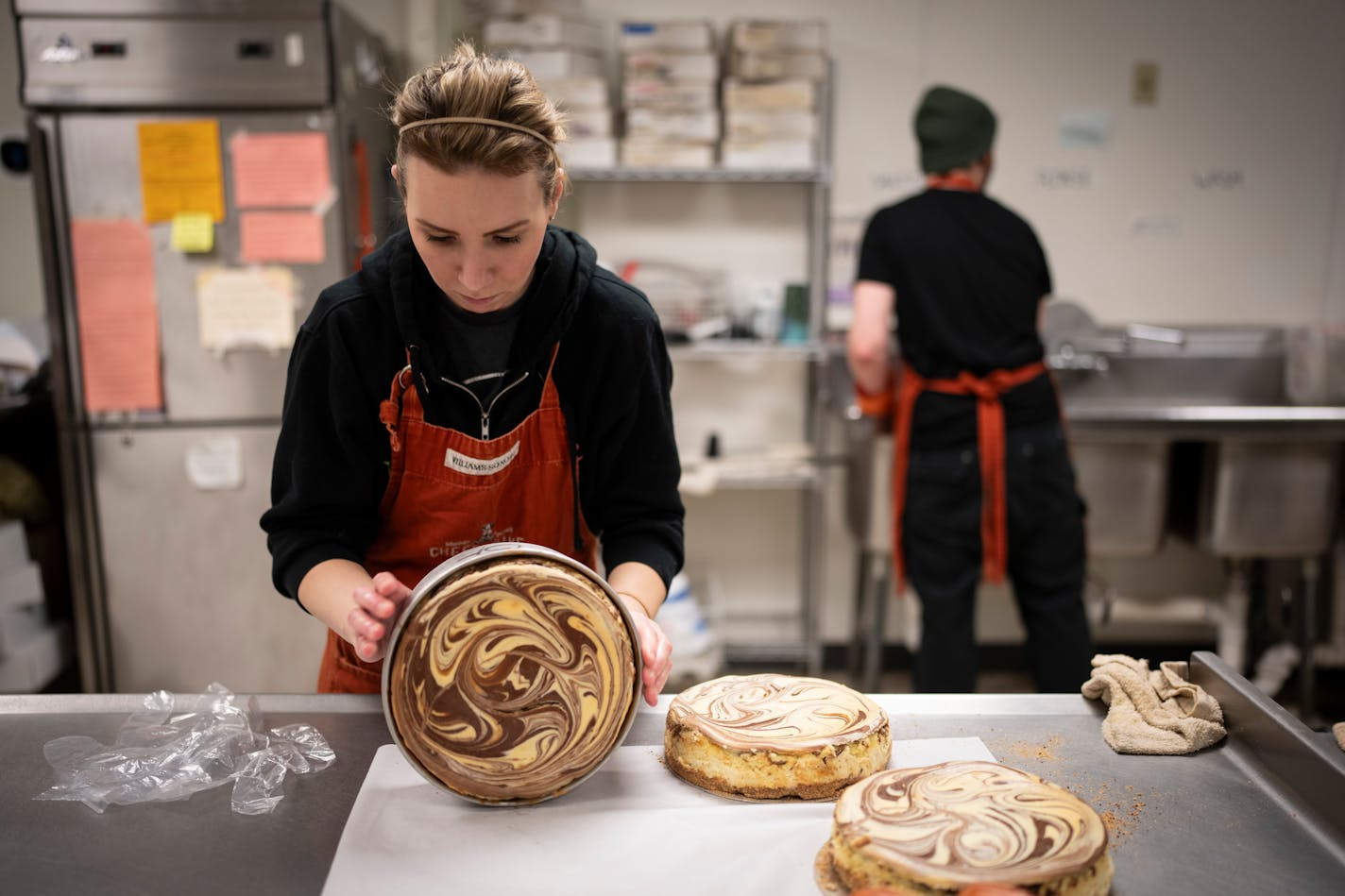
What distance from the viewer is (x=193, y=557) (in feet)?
9.95

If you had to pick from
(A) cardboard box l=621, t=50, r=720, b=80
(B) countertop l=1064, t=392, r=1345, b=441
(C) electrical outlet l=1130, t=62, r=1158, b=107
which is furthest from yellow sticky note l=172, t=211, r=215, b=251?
(C) electrical outlet l=1130, t=62, r=1158, b=107

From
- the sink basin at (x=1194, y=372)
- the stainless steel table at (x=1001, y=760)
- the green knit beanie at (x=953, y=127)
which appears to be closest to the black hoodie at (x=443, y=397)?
the stainless steel table at (x=1001, y=760)

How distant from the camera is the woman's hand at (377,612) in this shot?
1037 millimetres

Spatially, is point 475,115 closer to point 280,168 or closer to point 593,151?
point 280,168

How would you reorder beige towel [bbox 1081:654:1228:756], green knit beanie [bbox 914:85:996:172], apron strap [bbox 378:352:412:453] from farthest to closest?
green knit beanie [bbox 914:85:996:172] < apron strap [bbox 378:352:412:453] < beige towel [bbox 1081:654:1228:756]

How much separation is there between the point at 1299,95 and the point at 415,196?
3456 millimetres

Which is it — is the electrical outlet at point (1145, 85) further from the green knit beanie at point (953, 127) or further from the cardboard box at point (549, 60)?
the cardboard box at point (549, 60)

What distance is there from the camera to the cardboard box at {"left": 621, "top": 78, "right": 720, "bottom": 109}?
3191mm

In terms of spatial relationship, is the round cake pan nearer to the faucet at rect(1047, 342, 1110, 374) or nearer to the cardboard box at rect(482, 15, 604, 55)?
the cardboard box at rect(482, 15, 604, 55)

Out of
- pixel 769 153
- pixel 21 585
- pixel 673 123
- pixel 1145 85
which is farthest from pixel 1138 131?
pixel 21 585

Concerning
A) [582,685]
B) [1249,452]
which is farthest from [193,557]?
[1249,452]

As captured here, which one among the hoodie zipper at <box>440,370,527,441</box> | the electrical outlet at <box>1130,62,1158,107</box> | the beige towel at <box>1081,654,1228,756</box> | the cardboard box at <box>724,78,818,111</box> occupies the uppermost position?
the electrical outlet at <box>1130,62,1158,107</box>

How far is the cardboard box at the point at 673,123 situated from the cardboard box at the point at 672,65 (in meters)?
→ 0.10

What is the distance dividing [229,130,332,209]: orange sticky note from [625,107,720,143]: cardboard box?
93cm
